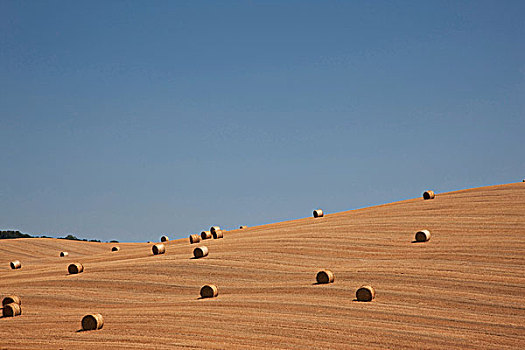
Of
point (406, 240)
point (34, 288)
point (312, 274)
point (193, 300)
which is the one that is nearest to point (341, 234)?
point (406, 240)

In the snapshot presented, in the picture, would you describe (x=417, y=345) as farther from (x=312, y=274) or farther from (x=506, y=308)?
(x=312, y=274)

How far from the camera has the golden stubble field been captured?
12.1 meters

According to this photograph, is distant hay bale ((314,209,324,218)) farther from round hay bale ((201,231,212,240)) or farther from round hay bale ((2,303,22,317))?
round hay bale ((2,303,22,317))

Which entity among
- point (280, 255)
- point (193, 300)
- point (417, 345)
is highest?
point (280, 255)

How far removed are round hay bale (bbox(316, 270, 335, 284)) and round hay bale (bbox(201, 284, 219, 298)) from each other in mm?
2467

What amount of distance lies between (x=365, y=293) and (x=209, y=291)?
151 inches

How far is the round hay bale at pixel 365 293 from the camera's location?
539 inches

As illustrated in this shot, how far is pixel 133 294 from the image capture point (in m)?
16.5

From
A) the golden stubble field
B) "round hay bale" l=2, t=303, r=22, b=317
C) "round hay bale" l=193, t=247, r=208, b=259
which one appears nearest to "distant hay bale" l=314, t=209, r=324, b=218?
the golden stubble field

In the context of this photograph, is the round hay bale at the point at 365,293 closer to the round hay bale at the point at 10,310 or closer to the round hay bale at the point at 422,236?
the round hay bale at the point at 422,236

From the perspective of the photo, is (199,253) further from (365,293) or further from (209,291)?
(365,293)

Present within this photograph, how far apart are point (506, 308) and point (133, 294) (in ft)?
29.3

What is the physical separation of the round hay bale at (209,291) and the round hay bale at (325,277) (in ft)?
8.09

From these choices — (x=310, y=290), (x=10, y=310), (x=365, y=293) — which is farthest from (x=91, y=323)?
(x=365, y=293)
